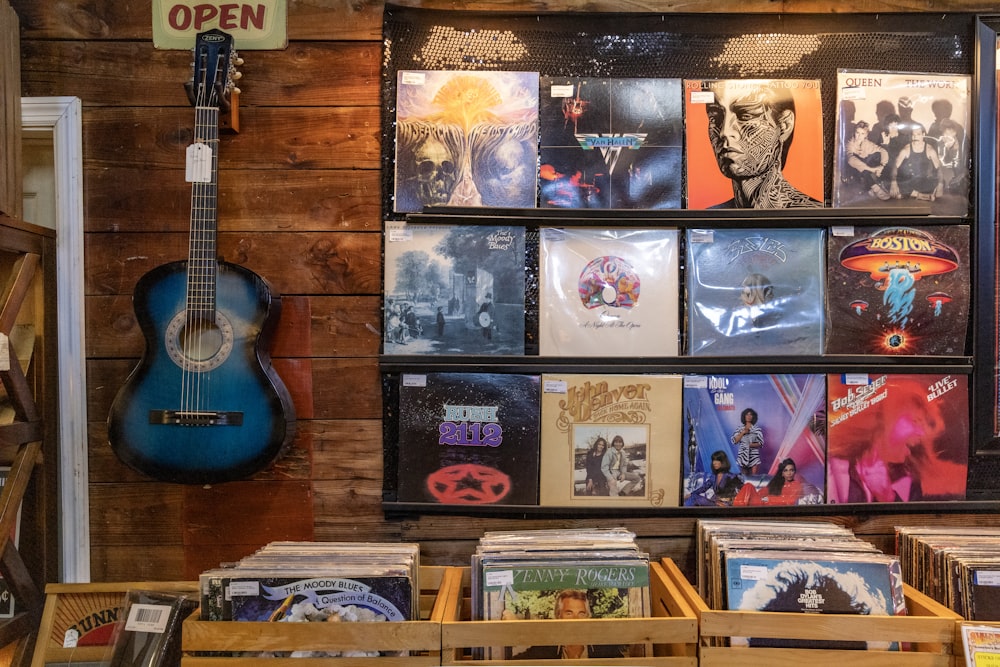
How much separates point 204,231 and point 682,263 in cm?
138

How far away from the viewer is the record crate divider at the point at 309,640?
1.46 meters

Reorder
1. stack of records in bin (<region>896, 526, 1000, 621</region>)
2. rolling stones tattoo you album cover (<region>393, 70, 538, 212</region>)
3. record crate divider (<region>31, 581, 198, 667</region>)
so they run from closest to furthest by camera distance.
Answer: stack of records in bin (<region>896, 526, 1000, 621</region>) → record crate divider (<region>31, 581, 198, 667</region>) → rolling stones tattoo you album cover (<region>393, 70, 538, 212</region>)

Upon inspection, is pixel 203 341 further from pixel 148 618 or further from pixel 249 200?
pixel 148 618

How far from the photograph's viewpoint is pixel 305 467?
1955 mm

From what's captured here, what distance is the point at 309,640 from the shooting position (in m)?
1.45

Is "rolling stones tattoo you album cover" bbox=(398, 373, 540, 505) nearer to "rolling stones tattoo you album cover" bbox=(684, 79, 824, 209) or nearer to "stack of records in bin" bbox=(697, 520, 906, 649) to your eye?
"stack of records in bin" bbox=(697, 520, 906, 649)

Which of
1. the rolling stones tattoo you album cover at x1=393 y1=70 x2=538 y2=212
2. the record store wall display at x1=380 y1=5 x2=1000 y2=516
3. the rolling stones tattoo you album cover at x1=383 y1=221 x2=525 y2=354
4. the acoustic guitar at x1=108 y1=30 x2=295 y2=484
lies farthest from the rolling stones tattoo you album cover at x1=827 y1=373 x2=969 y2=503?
the acoustic guitar at x1=108 y1=30 x2=295 y2=484

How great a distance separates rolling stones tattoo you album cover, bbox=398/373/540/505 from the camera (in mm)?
1920

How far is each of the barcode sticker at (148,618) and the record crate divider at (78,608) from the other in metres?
0.05

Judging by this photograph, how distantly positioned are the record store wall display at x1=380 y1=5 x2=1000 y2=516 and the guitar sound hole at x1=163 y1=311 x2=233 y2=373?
17.9 inches

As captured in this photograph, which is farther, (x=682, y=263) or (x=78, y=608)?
(x=682, y=263)

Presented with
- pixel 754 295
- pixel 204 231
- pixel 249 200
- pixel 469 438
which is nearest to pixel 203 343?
pixel 204 231

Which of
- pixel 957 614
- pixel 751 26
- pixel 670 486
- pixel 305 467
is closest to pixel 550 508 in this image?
pixel 670 486

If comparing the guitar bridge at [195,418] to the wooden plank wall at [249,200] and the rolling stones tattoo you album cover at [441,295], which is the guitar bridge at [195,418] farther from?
the rolling stones tattoo you album cover at [441,295]
